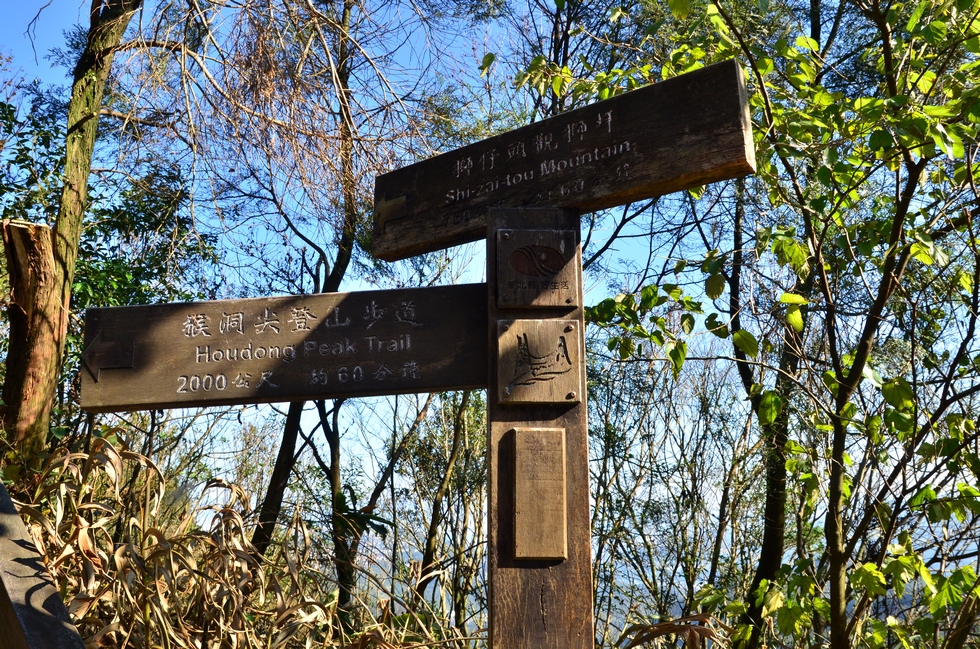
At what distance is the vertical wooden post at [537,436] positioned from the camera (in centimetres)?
175

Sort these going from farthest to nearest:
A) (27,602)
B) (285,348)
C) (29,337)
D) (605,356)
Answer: (605,356) < (29,337) < (285,348) < (27,602)

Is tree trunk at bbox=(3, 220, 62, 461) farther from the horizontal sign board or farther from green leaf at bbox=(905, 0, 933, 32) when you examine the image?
green leaf at bbox=(905, 0, 933, 32)

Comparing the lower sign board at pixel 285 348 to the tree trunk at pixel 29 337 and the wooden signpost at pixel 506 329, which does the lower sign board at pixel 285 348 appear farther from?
the tree trunk at pixel 29 337

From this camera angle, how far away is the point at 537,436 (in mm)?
1831

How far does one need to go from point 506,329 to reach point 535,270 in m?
0.16

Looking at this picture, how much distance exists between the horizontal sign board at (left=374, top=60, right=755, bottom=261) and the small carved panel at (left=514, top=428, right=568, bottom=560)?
1.83 ft

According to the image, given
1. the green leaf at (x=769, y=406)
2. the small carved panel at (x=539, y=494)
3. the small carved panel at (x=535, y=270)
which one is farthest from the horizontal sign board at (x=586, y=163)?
the green leaf at (x=769, y=406)

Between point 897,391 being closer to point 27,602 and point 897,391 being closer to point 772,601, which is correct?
point 772,601

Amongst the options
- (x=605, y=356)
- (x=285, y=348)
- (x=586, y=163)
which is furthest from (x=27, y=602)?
(x=605, y=356)

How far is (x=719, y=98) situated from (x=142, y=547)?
156 centimetres

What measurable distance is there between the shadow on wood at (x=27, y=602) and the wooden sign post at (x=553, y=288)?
825 mm

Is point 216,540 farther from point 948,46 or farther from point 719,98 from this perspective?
point 948,46

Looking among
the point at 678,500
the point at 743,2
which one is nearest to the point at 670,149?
the point at 743,2

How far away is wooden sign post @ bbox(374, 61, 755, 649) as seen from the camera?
5.80ft
